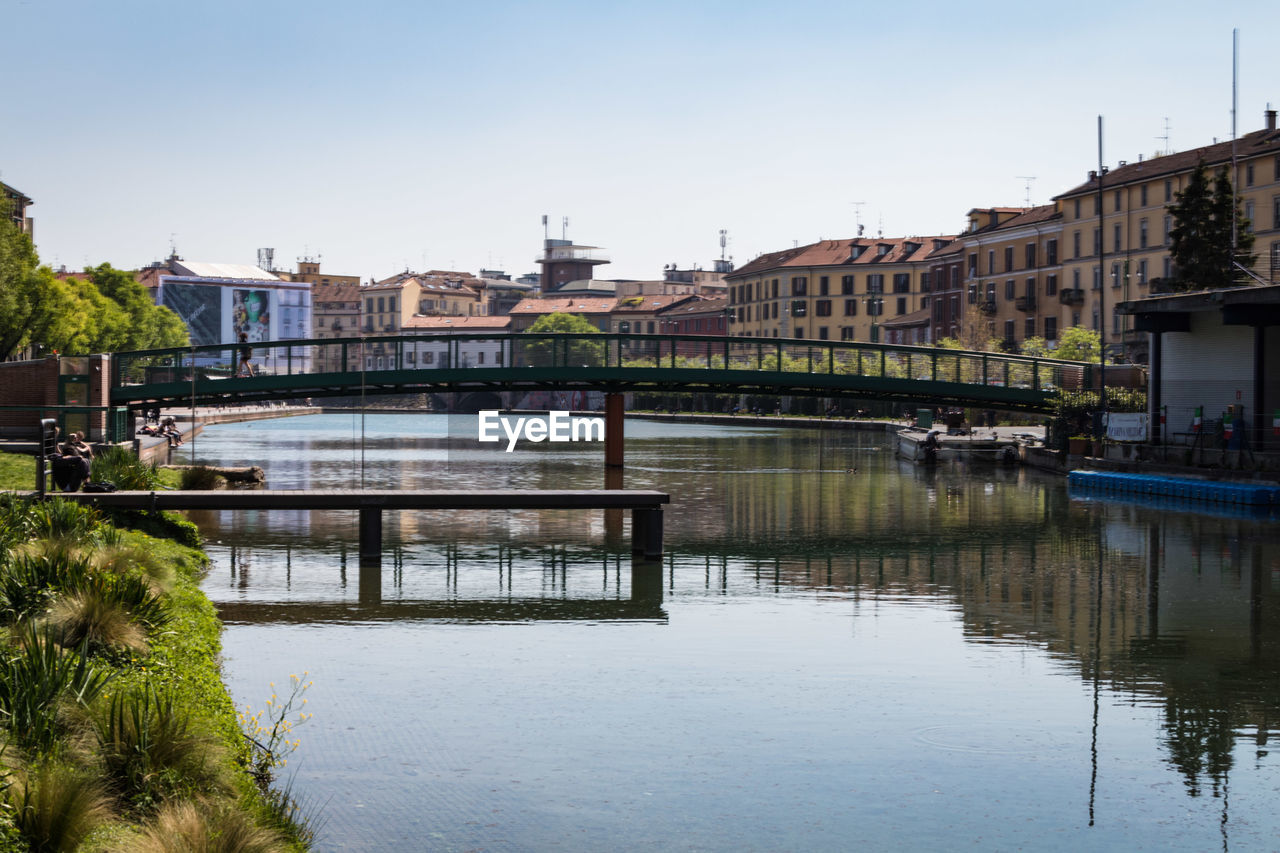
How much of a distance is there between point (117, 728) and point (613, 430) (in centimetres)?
4950

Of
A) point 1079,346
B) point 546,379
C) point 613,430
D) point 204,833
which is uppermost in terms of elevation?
point 1079,346

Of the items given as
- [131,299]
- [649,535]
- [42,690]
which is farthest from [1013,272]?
[42,690]

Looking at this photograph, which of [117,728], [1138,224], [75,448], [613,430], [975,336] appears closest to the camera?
[117,728]

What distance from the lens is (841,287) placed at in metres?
137

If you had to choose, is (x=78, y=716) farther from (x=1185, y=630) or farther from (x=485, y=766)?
(x=1185, y=630)

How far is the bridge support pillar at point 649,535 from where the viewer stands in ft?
92.2

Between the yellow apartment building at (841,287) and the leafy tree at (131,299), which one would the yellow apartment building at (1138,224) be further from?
the leafy tree at (131,299)

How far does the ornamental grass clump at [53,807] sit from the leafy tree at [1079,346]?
242 feet

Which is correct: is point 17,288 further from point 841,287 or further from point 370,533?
point 841,287

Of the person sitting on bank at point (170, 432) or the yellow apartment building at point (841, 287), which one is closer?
the person sitting on bank at point (170, 432)

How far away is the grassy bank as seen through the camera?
898 centimetres

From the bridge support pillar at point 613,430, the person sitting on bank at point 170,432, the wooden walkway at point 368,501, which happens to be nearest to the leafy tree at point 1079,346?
the bridge support pillar at point 613,430

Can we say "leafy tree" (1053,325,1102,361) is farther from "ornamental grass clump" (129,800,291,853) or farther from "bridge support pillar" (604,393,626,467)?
"ornamental grass clump" (129,800,291,853)

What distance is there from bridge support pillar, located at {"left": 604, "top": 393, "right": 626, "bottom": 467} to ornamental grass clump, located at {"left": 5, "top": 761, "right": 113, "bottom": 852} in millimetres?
48603
